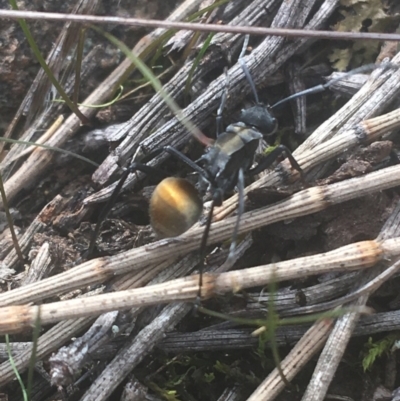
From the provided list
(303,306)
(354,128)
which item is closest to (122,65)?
(354,128)

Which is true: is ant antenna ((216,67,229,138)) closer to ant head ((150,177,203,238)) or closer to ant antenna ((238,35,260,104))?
ant antenna ((238,35,260,104))

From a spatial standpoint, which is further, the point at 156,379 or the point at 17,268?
the point at 17,268

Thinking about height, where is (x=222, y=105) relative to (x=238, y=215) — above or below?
above

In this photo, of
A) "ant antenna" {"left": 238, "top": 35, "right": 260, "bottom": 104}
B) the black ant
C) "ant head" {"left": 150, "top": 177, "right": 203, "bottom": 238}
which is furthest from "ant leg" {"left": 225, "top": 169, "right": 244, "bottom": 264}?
"ant antenna" {"left": 238, "top": 35, "right": 260, "bottom": 104}

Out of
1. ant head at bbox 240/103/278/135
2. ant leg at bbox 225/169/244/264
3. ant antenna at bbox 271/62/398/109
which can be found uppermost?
ant antenna at bbox 271/62/398/109

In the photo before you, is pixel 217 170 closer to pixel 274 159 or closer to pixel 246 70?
pixel 274 159

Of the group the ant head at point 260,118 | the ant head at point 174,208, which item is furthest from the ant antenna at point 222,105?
the ant head at point 174,208

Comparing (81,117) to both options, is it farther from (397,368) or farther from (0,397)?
(397,368)

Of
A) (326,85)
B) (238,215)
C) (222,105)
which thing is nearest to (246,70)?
(222,105)
